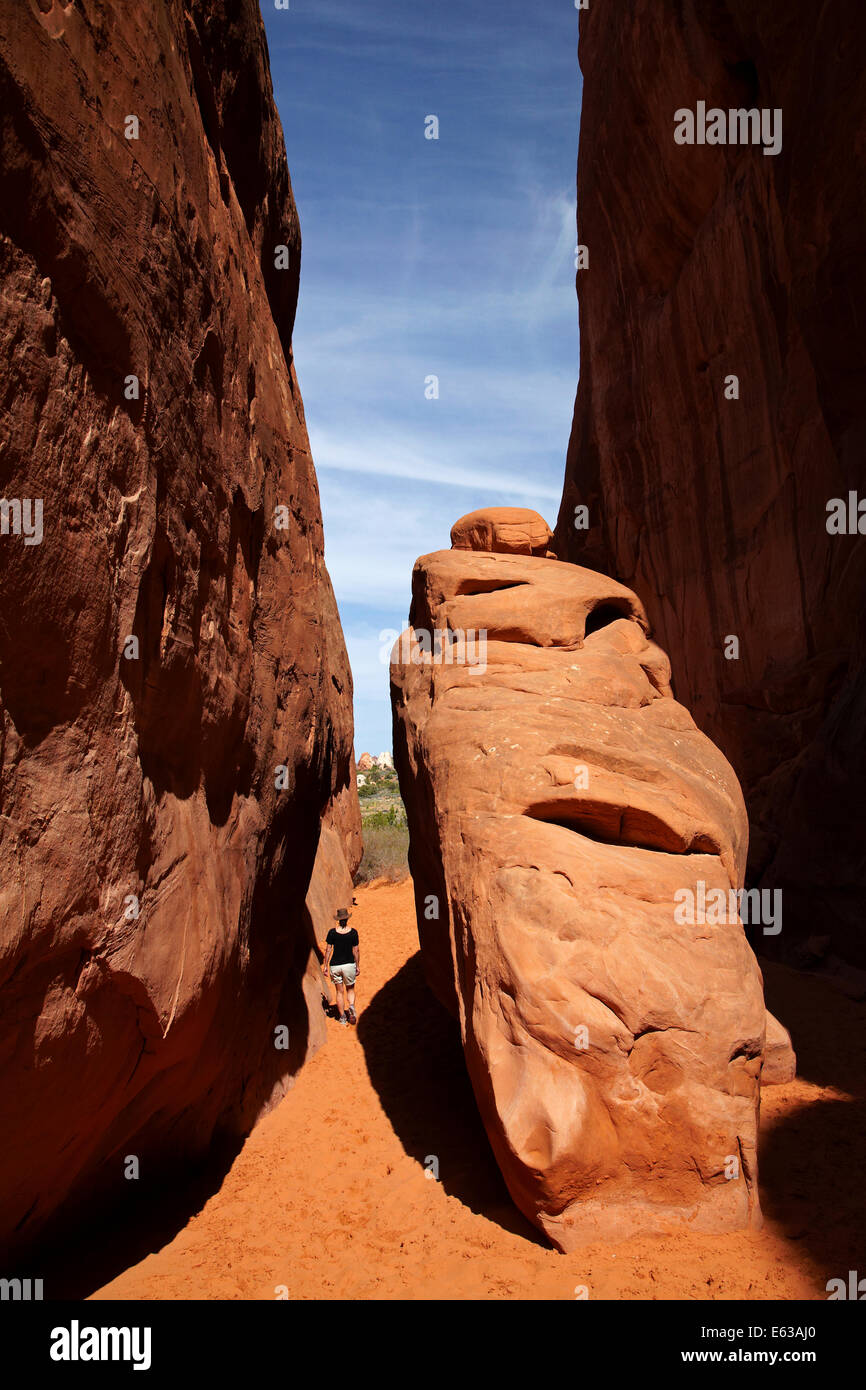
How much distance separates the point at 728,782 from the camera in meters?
6.75

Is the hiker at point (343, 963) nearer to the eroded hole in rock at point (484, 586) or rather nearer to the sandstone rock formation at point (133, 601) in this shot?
the sandstone rock formation at point (133, 601)

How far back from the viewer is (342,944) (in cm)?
936

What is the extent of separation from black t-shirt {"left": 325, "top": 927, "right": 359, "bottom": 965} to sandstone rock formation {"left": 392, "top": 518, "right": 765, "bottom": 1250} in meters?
2.09

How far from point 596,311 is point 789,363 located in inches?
218

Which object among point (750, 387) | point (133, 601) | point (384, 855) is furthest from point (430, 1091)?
point (384, 855)

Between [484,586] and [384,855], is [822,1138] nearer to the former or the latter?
[484,586]

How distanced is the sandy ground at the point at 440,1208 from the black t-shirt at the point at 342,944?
114 cm

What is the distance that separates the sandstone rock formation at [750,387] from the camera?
30.4 ft

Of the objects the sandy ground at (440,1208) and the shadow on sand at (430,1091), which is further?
the shadow on sand at (430,1091)

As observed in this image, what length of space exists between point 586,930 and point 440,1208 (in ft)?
6.51

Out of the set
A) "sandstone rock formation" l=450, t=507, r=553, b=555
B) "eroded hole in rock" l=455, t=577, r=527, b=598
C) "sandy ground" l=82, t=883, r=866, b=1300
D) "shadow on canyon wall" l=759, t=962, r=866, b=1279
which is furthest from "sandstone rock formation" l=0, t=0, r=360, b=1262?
"shadow on canyon wall" l=759, t=962, r=866, b=1279

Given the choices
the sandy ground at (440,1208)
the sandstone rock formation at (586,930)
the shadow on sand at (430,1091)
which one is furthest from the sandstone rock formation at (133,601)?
the sandstone rock formation at (586,930)

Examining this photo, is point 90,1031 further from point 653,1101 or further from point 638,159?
point 638,159

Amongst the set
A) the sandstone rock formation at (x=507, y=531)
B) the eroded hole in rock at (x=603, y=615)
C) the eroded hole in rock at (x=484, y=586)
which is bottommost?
the eroded hole in rock at (x=603, y=615)
